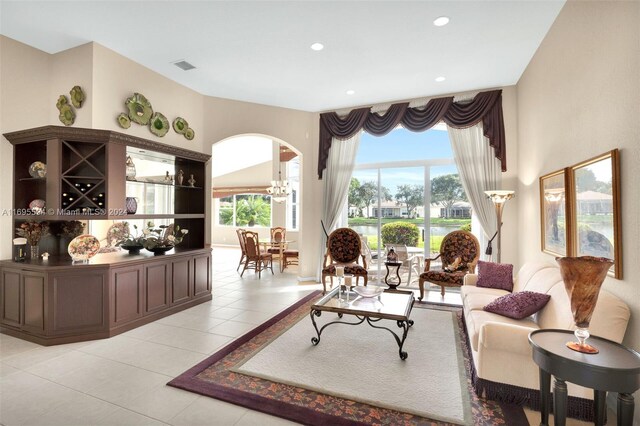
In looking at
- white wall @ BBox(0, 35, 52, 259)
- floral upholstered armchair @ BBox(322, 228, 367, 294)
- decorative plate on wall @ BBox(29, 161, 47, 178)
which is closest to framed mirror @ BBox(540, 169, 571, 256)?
floral upholstered armchair @ BBox(322, 228, 367, 294)

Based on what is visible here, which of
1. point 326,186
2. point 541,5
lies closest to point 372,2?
point 541,5

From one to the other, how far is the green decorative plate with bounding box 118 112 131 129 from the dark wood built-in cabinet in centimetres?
44

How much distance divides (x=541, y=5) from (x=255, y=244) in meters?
5.92

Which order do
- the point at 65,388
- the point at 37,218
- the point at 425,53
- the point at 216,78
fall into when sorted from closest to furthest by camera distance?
the point at 65,388
the point at 37,218
the point at 425,53
the point at 216,78

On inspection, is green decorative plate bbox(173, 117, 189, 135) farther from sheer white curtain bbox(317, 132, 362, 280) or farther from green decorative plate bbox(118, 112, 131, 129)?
sheer white curtain bbox(317, 132, 362, 280)

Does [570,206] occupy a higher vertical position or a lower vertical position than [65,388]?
higher

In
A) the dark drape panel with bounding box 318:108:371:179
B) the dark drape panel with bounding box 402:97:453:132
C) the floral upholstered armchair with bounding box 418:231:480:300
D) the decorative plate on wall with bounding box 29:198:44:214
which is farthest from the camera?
the dark drape panel with bounding box 318:108:371:179

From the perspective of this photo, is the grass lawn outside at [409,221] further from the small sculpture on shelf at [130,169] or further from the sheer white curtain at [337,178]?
the small sculpture on shelf at [130,169]

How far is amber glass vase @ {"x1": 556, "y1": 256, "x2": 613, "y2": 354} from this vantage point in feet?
5.59

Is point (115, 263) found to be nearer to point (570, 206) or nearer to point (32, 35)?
point (32, 35)

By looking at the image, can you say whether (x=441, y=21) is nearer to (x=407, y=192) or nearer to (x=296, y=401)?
(x=407, y=192)

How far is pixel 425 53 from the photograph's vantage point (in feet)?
13.0

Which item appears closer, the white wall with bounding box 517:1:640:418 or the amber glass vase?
the amber glass vase

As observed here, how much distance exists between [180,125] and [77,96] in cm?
137
